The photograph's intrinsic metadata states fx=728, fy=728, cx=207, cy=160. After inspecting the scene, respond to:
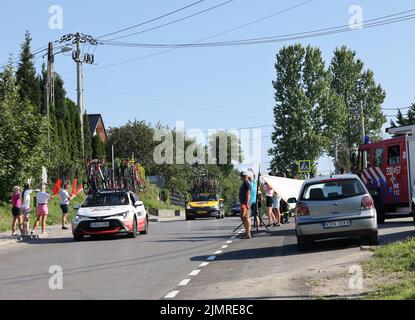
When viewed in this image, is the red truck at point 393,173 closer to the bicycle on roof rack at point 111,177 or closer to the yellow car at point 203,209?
the bicycle on roof rack at point 111,177

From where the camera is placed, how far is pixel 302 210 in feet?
50.9

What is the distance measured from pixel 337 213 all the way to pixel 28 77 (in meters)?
37.0

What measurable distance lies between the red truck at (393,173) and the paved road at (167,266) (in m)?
1.90

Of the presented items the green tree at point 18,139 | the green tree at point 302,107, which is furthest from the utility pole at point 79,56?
the green tree at point 302,107

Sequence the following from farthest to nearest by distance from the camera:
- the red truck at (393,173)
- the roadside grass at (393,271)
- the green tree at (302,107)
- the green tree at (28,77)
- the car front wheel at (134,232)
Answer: the green tree at (302,107), the green tree at (28,77), the red truck at (393,173), the car front wheel at (134,232), the roadside grass at (393,271)

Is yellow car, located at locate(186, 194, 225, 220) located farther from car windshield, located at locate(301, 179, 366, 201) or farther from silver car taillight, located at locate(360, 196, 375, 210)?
silver car taillight, located at locate(360, 196, 375, 210)

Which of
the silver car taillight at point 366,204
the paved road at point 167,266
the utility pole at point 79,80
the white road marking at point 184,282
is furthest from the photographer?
the utility pole at point 79,80

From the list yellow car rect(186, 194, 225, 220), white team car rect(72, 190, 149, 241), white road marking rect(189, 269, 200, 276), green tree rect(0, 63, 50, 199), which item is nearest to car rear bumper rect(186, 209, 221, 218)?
yellow car rect(186, 194, 225, 220)

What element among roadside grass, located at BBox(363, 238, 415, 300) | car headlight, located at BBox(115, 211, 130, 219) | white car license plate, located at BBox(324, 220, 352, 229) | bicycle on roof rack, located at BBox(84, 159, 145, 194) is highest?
bicycle on roof rack, located at BBox(84, 159, 145, 194)

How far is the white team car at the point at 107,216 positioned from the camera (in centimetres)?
2095

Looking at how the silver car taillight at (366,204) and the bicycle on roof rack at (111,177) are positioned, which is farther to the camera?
the bicycle on roof rack at (111,177)

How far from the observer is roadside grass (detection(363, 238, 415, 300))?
899cm

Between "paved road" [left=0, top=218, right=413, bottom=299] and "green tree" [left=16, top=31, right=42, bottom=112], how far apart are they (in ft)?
92.1
